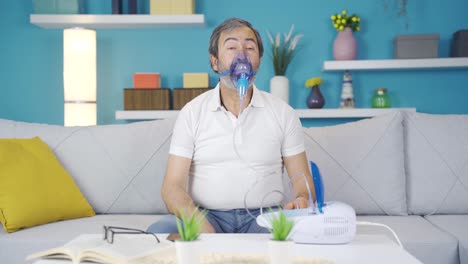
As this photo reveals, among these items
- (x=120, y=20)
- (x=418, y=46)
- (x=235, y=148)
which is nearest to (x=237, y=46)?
(x=235, y=148)

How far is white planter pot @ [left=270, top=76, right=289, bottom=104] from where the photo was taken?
11.1 feet

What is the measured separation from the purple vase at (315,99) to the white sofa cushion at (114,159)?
1214mm

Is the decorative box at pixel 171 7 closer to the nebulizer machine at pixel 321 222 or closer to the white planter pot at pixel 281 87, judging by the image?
the white planter pot at pixel 281 87

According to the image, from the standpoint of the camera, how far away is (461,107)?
3.49 m

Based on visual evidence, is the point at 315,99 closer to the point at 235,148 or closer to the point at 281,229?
the point at 235,148

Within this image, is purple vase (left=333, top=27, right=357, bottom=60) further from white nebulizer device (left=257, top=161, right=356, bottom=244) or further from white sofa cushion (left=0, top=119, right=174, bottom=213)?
white nebulizer device (left=257, top=161, right=356, bottom=244)

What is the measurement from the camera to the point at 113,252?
108cm

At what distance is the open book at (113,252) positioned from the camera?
3.52 ft

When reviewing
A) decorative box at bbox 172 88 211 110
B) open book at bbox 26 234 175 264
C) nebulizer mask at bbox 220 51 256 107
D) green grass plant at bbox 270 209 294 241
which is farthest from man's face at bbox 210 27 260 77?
decorative box at bbox 172 88 211 110

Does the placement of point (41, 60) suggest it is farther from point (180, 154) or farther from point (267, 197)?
point (267, 197)

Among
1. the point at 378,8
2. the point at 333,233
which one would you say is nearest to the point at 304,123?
the point at 378,8

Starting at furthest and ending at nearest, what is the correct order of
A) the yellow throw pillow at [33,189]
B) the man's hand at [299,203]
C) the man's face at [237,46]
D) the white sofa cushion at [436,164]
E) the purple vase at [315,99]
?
the purple vase at [315,99], the white sofa cushion at [436,164], the yellow throw pillow at [33,189], the man's face at [237,46], the man's hand at [299,203]

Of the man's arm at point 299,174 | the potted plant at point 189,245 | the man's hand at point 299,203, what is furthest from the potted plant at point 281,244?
the man's arm at point 299,174

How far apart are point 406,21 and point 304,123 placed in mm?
942
